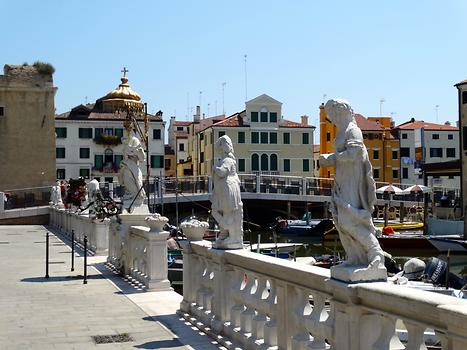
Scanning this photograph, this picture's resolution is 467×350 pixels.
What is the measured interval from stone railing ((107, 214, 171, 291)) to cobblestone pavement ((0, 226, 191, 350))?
53 cm

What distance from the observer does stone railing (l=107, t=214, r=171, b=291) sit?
12.1m

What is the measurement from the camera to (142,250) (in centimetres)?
1299

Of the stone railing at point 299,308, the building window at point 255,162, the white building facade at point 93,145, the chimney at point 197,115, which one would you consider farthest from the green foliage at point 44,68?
the stone railing at point 299,308

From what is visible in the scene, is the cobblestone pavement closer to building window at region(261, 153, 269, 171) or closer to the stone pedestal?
the stone pedestal

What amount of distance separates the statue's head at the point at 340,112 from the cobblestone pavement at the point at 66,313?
3.82 m

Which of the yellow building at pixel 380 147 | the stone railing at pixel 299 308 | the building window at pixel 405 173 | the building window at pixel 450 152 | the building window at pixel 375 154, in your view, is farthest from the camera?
the building window at pixel 450 152

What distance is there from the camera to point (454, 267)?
Answer: 29.0 meters

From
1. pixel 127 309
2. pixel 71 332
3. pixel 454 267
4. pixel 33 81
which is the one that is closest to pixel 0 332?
pixel 71 332

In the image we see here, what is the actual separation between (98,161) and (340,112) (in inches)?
2587

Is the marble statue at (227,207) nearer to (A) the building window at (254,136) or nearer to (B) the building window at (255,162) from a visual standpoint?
(A) the building window at (254,136)

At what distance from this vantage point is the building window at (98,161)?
228 ft

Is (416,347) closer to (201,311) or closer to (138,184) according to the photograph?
(201,311)

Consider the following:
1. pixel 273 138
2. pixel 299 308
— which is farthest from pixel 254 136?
pixel 299 308

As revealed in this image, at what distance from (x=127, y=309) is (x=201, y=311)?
2.02m
